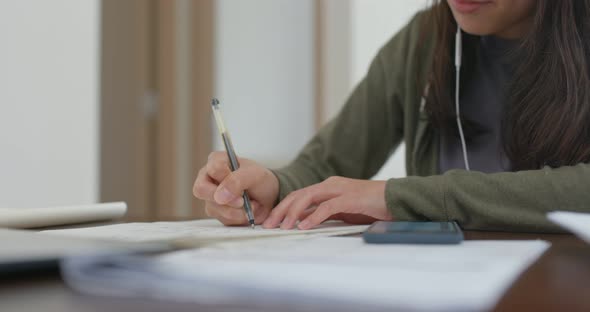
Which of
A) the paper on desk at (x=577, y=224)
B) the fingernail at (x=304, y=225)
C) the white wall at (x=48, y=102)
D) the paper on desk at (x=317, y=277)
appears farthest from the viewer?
the white wall at (x=48, y=102)

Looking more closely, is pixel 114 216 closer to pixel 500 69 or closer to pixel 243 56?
pixel 500 69

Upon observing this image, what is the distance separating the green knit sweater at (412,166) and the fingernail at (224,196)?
0.15 metres

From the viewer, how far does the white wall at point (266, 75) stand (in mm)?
2502

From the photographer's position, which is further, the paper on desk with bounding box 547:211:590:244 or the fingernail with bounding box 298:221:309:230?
the fingernail with bounding box 298:221:309:230

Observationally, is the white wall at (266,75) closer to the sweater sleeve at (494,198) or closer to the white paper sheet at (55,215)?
the white paper sheet at (55,215)

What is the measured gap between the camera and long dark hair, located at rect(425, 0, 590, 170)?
91 centimetres

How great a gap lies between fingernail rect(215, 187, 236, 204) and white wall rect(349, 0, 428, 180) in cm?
153

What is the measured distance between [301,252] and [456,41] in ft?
2.57

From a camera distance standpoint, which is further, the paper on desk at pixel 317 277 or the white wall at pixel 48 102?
the white wall at pixel 48 102

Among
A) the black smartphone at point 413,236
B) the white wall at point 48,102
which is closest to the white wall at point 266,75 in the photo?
the white wall at point 48,102

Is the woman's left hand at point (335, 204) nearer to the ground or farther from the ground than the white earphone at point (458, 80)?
nearer to the ground

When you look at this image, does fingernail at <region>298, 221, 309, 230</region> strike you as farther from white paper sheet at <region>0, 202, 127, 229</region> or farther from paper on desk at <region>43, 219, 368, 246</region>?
white paper sheet at <region>0, 202, 127, 229</region>

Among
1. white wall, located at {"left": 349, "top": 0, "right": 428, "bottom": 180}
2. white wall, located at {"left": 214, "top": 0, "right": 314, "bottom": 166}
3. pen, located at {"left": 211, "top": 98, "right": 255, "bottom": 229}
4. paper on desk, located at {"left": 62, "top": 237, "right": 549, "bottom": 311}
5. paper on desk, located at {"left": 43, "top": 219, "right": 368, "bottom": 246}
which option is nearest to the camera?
paper on desk, located at {"left": 62, "top": 237, "right": 549, "bottom": 311}

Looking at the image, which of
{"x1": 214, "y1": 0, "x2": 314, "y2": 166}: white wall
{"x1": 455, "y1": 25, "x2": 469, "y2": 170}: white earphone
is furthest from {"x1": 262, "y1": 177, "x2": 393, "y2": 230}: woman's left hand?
{"x1": 214, "y1": 0, "x2": 314, "y2": 166}: white wall
